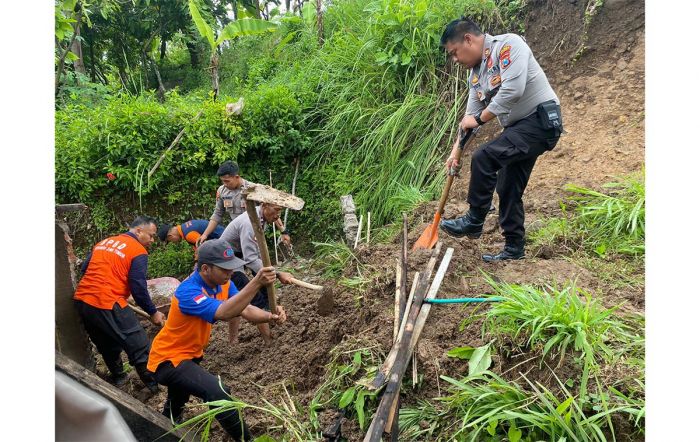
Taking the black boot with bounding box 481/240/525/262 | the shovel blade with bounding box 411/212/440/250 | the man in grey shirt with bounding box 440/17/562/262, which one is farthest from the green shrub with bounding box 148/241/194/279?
the black boot with bounding box 481/240/525/262

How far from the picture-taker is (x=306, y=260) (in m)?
7.25

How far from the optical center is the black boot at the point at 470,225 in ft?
12.6

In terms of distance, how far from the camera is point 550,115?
351 cm

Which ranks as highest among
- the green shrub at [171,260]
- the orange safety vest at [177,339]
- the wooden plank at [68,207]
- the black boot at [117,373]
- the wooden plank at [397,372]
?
the wooden plank at [68,207]

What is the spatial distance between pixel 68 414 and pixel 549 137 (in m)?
3.40

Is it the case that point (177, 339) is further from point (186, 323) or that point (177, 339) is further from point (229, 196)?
point (229, 196)

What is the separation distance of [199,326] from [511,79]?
2820 mm

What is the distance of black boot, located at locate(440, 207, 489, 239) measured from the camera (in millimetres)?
3848

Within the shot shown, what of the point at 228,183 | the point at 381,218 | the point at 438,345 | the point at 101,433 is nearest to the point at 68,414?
the point at 101,433

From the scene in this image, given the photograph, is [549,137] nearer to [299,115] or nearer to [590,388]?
[590,388]

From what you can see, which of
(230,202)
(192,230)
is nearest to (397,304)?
(230,202)

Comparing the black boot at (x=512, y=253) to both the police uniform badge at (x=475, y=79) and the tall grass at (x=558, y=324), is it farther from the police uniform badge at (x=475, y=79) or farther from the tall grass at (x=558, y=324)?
the police uniform badge at (x=475, y=79)

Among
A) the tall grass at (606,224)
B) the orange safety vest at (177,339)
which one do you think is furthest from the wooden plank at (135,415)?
the tall grass at (606,224)

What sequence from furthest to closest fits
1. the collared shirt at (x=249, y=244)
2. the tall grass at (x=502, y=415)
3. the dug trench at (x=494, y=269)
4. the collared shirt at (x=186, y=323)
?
the collared shirt at (x=249, y=244), the collared shirt at (x=186, y=323), the dug trench at (x=494, y=269), the tall grass at (x=502, y=415)
